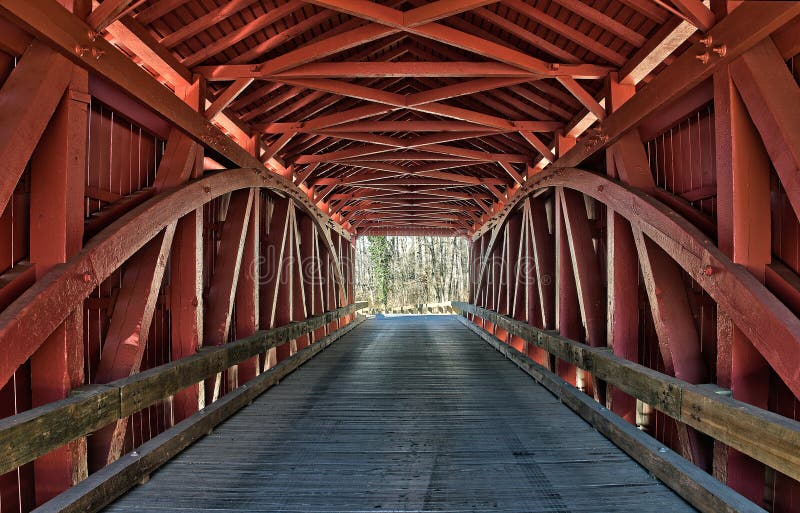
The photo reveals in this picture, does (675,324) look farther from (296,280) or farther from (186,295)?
(296,280)

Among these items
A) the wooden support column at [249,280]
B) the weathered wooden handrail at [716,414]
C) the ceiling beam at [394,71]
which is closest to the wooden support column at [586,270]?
the weathered wooden handrail at [716,414]

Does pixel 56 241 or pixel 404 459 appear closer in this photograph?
pixel 56 241

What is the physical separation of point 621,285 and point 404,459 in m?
2.63

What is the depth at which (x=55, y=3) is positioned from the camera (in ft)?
8.53

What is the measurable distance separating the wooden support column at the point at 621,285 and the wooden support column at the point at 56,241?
13.5 feet

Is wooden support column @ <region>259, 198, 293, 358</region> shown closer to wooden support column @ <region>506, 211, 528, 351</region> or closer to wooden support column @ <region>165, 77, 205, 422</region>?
wooden support column @ <region>165, 77, 205, 422</region>

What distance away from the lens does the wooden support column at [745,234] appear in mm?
2678

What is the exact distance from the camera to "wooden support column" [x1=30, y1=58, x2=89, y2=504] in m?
2.68

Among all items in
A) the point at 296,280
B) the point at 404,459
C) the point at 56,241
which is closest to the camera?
the point at 56,241

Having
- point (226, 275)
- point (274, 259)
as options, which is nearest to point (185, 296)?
point (226, 275)

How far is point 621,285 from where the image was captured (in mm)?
4371

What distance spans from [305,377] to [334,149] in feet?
14.8

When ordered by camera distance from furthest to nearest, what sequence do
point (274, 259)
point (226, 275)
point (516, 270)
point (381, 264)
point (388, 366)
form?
point (381, 264), point (516, 270), point (274, 259), point (388, 366), point (226, 275)

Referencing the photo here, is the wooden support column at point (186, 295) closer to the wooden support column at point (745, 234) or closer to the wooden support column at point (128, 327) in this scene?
the wooden support column at point (128, 327)
